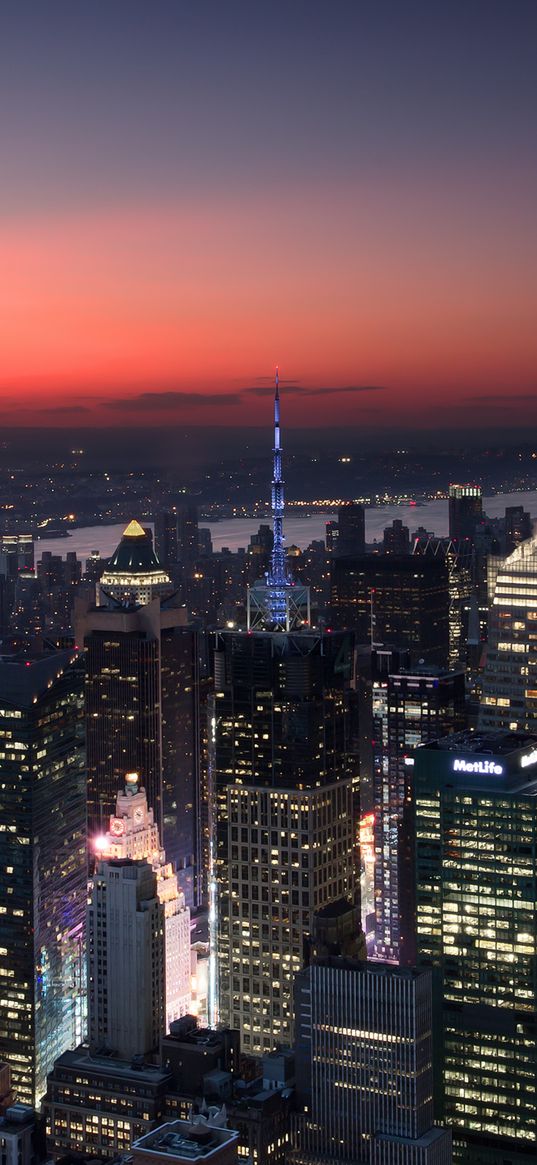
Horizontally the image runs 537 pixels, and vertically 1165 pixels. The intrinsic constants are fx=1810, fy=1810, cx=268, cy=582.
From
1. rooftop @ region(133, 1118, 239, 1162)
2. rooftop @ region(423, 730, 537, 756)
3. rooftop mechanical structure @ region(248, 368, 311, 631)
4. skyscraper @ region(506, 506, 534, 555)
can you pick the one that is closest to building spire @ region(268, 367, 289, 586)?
rooftop mechanical structure @ region(248, 368, 311, 631)

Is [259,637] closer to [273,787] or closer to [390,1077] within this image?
[273,787]

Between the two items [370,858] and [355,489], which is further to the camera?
[370,858]

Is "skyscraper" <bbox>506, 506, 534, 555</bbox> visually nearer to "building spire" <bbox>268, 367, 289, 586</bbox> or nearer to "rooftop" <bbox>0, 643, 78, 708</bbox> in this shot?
"building spire" <bbox>268, 367, 289, 586</bbox>

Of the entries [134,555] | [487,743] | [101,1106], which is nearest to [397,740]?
[134,555]

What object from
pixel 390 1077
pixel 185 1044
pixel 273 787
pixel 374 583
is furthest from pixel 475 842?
pixel 374 583

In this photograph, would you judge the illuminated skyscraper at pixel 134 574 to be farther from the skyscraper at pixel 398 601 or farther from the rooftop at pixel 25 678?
the rooftop at pixel 25 678
